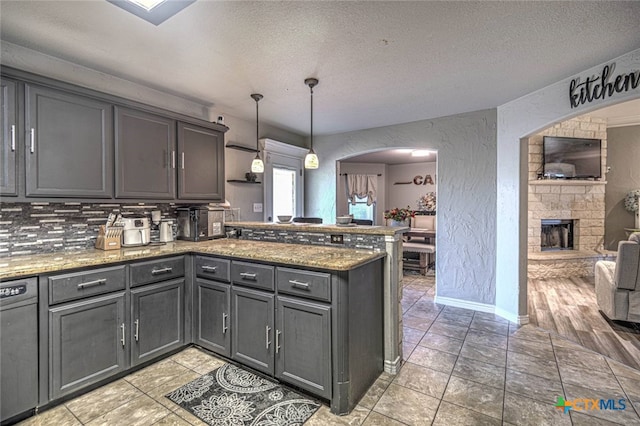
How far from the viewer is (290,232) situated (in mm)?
2750

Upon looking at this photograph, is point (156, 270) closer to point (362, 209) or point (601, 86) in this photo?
point (601, 86)

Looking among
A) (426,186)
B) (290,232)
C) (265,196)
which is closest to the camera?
(290,232)

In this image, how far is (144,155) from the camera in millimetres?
2562

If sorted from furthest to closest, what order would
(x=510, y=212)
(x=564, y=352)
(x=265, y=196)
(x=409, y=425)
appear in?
(x=265, y=196) → (x=510, y=212) → (x=564, y=352) → (x=409, y=425)

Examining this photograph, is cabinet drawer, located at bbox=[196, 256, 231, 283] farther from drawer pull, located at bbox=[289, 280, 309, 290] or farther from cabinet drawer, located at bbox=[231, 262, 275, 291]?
drawer pull, located at bbox=[289, 280, 309, 290]

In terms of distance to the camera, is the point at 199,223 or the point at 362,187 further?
the point at 362,187

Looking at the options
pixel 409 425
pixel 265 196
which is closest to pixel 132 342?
pixel 409 425

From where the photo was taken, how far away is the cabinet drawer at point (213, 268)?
231 cm

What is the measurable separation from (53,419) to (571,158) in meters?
7.46

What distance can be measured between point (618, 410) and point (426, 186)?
6.99 m

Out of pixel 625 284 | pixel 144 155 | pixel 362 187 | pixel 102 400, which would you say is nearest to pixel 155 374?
pixel 102 400

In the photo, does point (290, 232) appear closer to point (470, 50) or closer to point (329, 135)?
point (470, 50)

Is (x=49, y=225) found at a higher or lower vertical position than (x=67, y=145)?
lower

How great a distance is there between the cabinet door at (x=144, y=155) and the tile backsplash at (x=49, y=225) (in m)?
0.40
